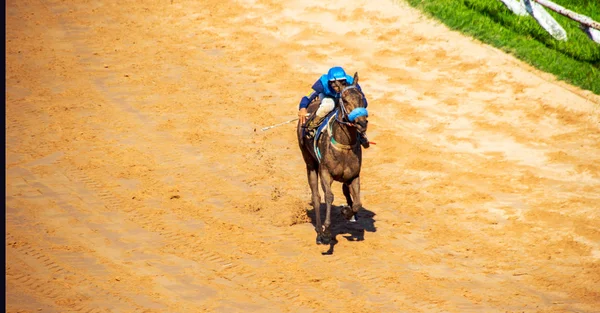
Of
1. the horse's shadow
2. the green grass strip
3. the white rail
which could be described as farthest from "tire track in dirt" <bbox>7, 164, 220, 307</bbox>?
the white rail

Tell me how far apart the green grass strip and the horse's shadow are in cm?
747

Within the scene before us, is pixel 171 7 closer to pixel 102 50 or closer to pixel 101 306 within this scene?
pixel 102 50

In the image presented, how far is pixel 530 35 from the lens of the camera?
2066 cm

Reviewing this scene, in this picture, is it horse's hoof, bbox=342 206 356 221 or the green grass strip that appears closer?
horse's hoof, bbox=342 206 356 221

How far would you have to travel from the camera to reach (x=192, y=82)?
1936 cm

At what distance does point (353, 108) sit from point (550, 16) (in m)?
11.3

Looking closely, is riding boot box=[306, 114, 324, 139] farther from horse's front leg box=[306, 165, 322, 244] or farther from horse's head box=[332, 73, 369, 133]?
horse's head box=[332, 73, 369, 133]

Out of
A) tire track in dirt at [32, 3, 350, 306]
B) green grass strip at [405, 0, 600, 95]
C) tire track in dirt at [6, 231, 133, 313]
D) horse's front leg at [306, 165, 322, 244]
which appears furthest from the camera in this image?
green grass strip at [405, 0, 600, 95]

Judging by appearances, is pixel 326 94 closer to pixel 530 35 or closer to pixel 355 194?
pixel 355 194

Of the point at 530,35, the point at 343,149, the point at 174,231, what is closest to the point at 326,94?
the point at 343,149

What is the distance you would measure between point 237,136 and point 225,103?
1712 millimetres

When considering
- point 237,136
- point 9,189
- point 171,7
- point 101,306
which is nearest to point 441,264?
point 101,306

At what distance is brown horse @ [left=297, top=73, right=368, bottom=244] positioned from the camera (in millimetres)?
11328

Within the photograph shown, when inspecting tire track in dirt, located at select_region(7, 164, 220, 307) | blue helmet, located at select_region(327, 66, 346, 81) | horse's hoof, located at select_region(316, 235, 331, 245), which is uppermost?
blue helmet, located at select_region(327, 66, 346, 81)
